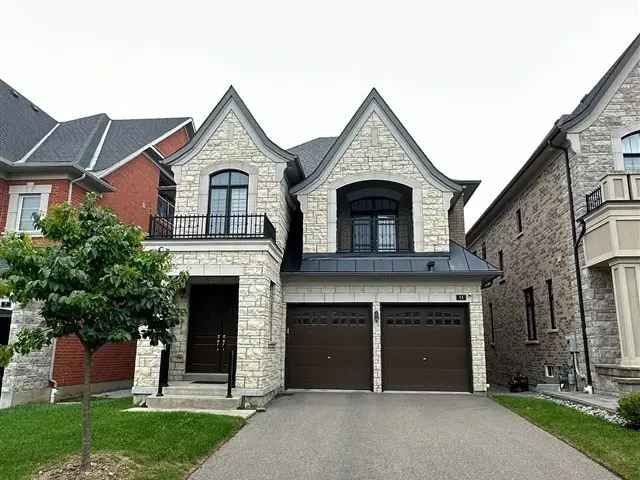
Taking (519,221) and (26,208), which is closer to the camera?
(26,208)

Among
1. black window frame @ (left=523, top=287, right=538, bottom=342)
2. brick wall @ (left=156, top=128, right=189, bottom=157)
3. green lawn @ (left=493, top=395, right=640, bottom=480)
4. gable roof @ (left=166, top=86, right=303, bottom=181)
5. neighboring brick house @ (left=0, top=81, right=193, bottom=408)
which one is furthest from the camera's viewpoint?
brick wall @ (left=156, top=128, right=189, bottom=157)

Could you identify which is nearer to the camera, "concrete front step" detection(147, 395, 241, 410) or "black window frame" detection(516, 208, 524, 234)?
"concrete front step" detection(147, 395, 241, 410)

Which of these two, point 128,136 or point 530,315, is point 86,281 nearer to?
point 128,136

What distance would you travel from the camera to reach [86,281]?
6.07 metres

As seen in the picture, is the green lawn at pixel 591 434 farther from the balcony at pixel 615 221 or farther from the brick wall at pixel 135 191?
the brick wall at pixel 135 191

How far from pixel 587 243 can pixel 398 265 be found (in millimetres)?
5103

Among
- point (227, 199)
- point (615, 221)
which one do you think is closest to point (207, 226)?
point (227, 199)

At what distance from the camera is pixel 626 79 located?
1388 cm

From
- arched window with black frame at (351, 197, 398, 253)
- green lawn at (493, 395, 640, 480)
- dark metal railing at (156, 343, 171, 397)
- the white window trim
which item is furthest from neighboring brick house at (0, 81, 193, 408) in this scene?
green lawn at (493, 395, 640, 480)

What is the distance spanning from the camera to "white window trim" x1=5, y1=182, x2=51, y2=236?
14.3 m

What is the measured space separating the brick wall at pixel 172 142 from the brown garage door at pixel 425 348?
1164 centimetres

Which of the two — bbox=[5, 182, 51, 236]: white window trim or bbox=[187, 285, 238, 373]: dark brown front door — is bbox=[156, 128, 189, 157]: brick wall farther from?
bbox=[187, 285, 238, 373]: dark brown front door

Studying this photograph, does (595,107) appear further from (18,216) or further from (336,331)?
(18,216)

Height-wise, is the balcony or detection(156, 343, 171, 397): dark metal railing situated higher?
the balcony
